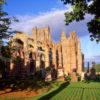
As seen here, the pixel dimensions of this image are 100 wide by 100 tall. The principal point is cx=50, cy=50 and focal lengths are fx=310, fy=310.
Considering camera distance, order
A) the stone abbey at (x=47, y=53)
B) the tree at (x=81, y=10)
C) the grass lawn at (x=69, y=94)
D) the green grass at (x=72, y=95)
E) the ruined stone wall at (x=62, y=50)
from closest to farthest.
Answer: the grass lawn at (x=69, y=94)
the green grass at (x=72, y=95)
the tree at (x=81, y=10)
the stone abbey at (x=47, y=53)
the ruined stone wall at (x=62, y=50)

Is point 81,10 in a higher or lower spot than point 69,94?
higher

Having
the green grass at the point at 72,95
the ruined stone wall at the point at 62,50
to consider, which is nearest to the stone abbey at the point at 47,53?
the ruined stone wall at the point at 62,50

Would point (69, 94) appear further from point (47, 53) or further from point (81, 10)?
point (47, 53)

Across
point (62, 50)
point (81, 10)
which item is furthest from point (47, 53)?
point (81, 10)

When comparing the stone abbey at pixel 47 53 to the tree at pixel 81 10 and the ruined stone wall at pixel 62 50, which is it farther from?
the tree at pixel 81 10

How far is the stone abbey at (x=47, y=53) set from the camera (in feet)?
205

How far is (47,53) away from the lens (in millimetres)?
69125

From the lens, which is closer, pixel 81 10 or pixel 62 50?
pixel 81 10

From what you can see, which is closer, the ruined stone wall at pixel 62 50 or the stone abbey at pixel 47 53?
the stone abbey at pixel 47 53

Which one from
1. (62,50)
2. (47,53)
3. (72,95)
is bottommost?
(72,95)

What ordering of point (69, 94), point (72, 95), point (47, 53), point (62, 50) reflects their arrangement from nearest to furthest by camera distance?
point (72, 95), point (69, 94), point (47, 53), point (62, 50)

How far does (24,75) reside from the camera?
5969 centimetres

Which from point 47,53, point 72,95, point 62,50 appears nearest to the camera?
point 72,95

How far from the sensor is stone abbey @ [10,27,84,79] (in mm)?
62406
